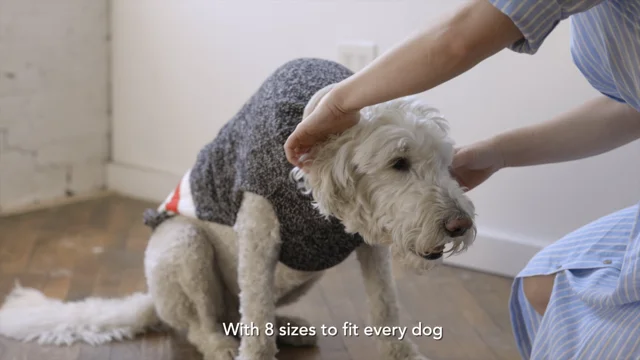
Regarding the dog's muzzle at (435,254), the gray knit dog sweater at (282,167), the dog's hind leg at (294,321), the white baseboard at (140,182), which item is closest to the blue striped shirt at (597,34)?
→ the dog's muzzle at (435,254)

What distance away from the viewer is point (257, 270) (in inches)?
52.5

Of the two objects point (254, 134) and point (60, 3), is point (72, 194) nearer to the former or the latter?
point (60, 3)

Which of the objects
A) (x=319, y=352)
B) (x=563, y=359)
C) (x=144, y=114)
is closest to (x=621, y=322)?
(x=563, y=359)

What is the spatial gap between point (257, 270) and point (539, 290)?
1.66 ft

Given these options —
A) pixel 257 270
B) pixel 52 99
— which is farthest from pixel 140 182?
pixel 257 270

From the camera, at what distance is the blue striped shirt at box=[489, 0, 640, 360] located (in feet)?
2.73

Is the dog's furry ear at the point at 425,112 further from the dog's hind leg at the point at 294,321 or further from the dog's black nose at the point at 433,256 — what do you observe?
the dog's hind leg at the point at 294,321

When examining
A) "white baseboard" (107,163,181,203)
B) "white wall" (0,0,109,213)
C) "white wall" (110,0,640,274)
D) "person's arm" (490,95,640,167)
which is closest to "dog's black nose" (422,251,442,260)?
"person's arm" (490,95,640,167)

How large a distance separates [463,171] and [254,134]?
0.38m

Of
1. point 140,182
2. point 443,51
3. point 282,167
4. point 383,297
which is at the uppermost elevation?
point 443,51

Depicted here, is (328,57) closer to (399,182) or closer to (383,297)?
(383,297)

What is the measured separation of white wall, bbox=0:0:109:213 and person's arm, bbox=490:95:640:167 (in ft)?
5.99

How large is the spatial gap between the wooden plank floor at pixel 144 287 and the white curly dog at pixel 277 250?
61mm

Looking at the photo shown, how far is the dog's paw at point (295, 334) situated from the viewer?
163 centimetres
